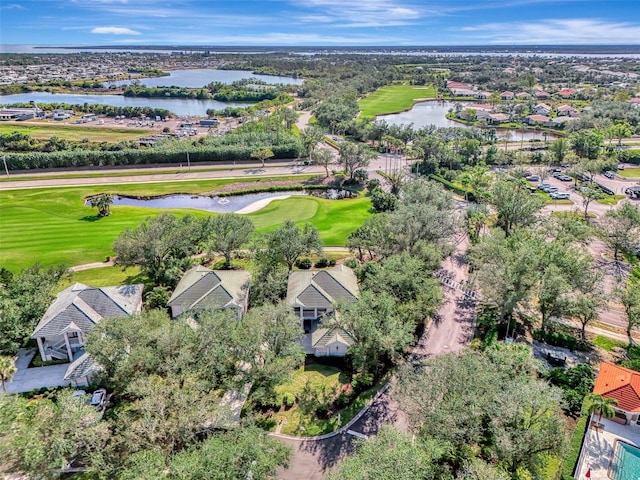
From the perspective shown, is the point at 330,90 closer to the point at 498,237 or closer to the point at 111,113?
the point at 111,113

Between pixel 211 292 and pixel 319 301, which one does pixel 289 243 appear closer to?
pixel 319 301

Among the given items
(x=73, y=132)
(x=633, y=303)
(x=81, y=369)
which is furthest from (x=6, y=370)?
(x=73, y=132)

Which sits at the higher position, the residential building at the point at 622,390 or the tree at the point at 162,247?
the tree at the point at 162,247

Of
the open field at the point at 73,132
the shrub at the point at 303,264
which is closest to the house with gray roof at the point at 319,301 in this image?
the shrub at the point at 303,264

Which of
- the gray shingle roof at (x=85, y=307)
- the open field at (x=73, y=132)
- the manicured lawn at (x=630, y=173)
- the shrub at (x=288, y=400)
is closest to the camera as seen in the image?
the shrub at (x=288, y=400)

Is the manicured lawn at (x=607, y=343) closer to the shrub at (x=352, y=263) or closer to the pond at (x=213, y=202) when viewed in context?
the shrub at (x=352, y=263)

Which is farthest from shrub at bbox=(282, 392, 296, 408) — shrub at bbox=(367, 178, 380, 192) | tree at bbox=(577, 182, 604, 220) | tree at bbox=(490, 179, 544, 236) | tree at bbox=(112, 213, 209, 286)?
tree at bbox=(577, 182, 604, 220)
